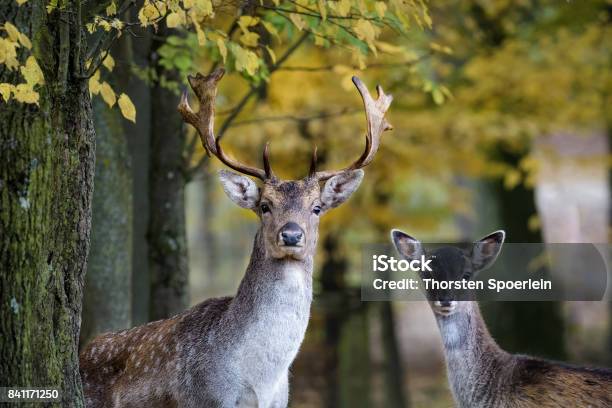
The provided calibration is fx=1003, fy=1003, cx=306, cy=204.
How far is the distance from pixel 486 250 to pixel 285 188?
1579mm

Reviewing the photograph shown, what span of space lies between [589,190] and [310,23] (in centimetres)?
2828

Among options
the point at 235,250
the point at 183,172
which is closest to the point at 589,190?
the point at 235,250

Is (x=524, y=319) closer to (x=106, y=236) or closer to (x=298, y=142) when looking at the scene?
(x=298, y=142)

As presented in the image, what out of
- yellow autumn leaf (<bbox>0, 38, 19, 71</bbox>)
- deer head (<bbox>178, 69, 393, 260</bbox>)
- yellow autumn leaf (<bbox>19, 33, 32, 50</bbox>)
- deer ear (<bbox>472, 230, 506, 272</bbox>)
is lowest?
deer ear (<bbox>472, 230, 506, 272</bbox>)

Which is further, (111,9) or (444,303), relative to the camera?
(444,303)

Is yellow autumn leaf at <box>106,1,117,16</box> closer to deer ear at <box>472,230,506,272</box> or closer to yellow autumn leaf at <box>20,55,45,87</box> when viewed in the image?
yellow autumn leaf at <box>20,55,45,87</box>

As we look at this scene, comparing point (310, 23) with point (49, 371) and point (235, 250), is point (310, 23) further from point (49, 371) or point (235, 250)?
point (235, 250)

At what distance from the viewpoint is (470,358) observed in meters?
6.48

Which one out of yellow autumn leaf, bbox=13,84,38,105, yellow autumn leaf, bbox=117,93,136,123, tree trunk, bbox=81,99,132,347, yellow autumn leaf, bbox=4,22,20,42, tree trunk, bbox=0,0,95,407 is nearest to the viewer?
yellow autumn leaf, bbox=4,22,20,42

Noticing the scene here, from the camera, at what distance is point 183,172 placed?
26.5 feet

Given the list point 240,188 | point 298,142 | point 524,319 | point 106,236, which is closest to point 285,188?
point 240,188

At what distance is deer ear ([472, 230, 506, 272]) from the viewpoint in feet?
21.9

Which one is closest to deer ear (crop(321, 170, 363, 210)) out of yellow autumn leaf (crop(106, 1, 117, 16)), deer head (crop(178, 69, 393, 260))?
deer head (crop(178, 69, 393, 260))

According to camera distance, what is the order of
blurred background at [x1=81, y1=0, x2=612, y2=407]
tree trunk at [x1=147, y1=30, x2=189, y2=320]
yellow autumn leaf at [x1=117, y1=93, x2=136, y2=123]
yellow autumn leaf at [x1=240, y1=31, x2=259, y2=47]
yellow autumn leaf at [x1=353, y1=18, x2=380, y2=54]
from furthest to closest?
blurred background at [x1=81, y1=0, x2=612, y2=407]
tree trunk at [x1=147, y1=30, x2=189, y2=320]
yellow autumn leaf at [x1=240, y1=31, x2=259, y2=47]
yellow autumn leaf at [x1=353, y1=18, x2=380, y2=54]
yellow autumn leaf at [x1=117, y1=93, x2=136, y2=123]
